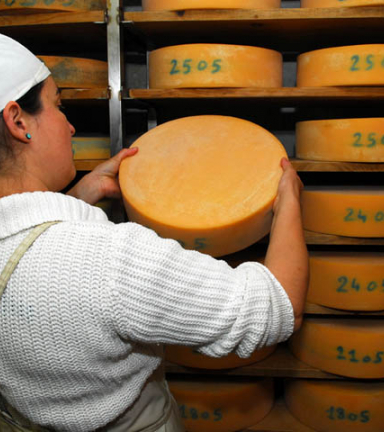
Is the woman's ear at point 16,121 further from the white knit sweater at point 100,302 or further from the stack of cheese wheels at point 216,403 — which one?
the stack of cheese wheels at point 216,403

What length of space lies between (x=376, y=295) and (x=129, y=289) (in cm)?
114

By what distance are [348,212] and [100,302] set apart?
3.46 ft

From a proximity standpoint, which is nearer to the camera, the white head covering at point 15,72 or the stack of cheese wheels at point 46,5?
the white head covering at point 15,72

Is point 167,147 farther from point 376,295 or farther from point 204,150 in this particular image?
point 376,295

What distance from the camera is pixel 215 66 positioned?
4.59ft

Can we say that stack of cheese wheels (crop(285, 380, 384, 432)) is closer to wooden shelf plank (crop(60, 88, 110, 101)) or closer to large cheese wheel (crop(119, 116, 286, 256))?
large cheese wheel (crop(119, 116, 286, 256))

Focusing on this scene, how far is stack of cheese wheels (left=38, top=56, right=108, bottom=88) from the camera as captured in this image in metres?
1.52

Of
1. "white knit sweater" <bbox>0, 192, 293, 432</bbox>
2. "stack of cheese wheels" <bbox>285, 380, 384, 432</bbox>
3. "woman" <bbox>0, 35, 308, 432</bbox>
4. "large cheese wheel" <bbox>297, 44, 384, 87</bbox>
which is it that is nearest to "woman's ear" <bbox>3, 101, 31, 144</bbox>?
"woman" <bbox>0, 35, 308, 432</bbox>

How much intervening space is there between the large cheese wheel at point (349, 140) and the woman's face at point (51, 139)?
905 millimetres

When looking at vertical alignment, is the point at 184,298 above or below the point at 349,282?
above

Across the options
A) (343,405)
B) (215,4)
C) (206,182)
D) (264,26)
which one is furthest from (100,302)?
(343,405)

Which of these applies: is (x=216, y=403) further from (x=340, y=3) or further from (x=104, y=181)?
(x=340, y=3)

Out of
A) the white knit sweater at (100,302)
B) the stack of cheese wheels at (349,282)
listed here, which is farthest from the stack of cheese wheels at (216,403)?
the white knit sweater at (100,302)

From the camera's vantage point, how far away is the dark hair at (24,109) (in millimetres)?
743
